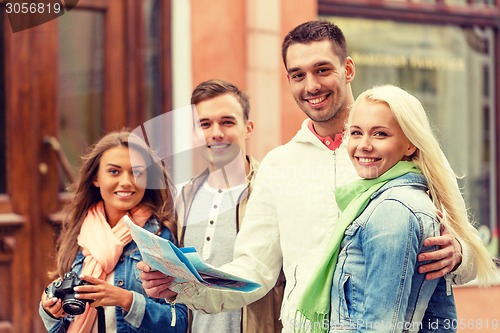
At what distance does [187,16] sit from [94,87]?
81 centimetres

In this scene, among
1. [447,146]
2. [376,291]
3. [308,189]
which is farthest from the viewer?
[447,146]

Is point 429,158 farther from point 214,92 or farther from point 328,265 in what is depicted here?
point 214,92

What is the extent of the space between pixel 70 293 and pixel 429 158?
135 centimetres

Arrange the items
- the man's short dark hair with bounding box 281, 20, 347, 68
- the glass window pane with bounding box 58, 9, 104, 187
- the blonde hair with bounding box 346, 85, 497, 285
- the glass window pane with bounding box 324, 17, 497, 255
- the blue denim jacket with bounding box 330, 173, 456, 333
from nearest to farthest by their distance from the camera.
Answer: the blue denim jacket with bounding box 330, 173, 456, 333 < the blonde hair with bounding box 346, 85, 497, 285 < the man's short dark hair with bounding box 281, 20, 347, 68 < the glass window pane with bounding box 58, 9, 104, 187 < the glass window pane with bounding box 324, 17, 497, 255

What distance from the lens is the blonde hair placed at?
274 centimetres

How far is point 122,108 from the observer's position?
21.5ft

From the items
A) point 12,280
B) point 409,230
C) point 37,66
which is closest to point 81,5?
point 37,66

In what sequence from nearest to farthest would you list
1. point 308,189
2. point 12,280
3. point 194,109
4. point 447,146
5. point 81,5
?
point 308,189, point 194,109, point 12,280, point 81,5, point 447,146

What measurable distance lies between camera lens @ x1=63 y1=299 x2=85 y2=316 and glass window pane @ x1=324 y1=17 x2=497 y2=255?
464cm

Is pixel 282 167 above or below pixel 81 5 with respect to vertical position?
below

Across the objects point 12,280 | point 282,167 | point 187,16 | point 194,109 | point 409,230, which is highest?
point 187,16

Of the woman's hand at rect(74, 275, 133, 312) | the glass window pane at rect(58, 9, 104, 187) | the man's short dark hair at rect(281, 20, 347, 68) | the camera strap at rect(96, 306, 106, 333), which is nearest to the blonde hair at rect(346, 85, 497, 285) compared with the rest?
the man's short dark hair at rect(281, 20, 347, 68)

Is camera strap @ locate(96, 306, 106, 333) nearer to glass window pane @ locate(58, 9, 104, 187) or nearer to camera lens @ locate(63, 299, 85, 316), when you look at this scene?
camera lens @ locate(63, 299, 85, 316)

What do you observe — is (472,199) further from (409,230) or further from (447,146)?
(409,230)
